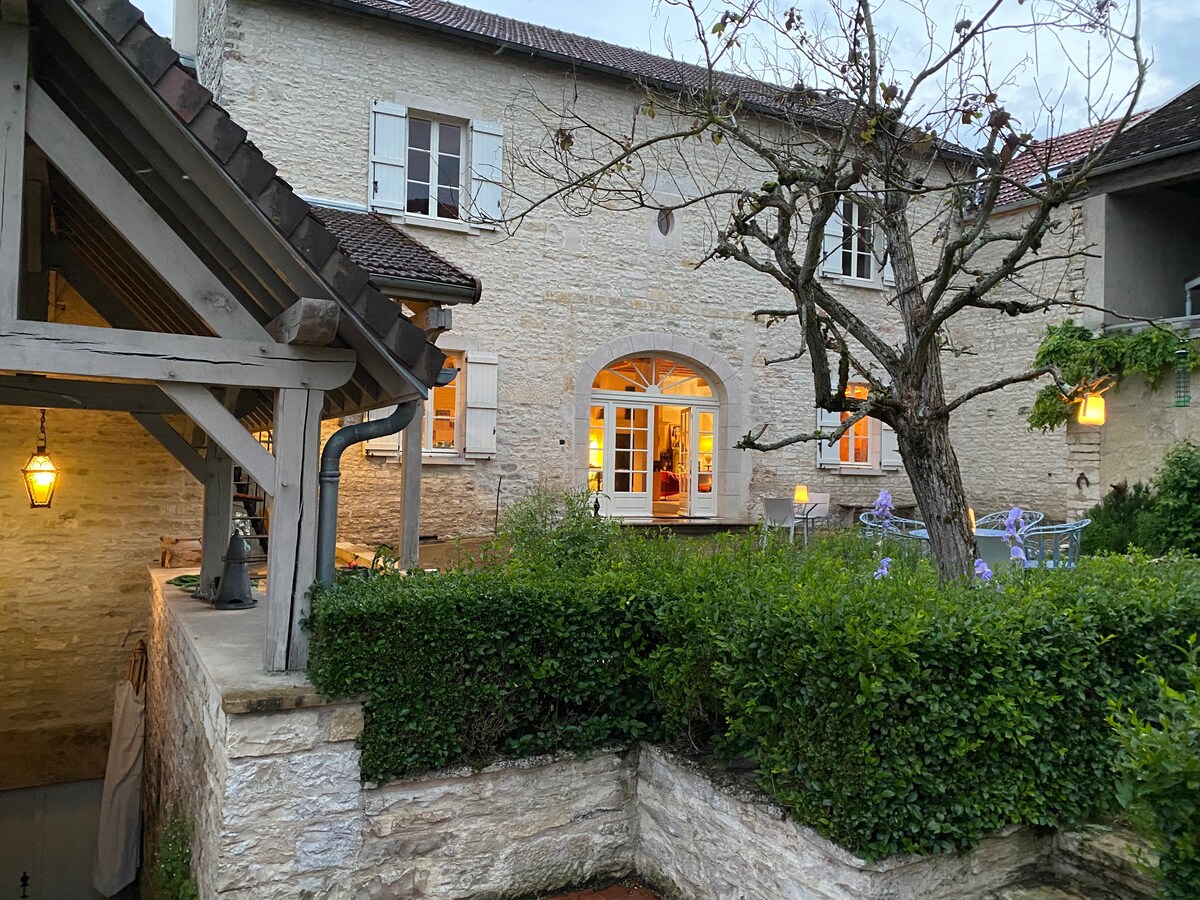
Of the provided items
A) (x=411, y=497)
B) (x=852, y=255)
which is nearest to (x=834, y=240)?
(x=852, y=255)

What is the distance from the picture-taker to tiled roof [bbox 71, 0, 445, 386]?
3400mm

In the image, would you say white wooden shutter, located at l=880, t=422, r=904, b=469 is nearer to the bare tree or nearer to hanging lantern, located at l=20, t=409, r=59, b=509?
the bare tree

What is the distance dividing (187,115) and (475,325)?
7.28 meters

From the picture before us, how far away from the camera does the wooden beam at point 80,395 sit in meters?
5.50

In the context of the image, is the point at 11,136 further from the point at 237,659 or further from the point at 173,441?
the point at 173,441

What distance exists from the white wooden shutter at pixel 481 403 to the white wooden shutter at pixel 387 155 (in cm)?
196

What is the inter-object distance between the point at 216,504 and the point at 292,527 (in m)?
2.84

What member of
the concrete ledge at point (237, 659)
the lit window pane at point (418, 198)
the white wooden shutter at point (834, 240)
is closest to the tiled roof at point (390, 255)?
the concrete ledge at point (237, 659)

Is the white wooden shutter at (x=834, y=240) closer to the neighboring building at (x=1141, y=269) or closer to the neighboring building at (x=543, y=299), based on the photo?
the neighboring building at (x=543, y=299)

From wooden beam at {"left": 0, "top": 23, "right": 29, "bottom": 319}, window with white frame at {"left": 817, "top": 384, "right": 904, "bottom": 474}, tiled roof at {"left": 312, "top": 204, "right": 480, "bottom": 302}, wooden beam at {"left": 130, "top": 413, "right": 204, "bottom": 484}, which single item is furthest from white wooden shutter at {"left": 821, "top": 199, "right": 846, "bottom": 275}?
wooden beam at {"left": 0, "top": 23, "right": 29, "bottom": 319}

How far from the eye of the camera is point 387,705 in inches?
154

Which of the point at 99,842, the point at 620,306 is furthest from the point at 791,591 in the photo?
the point at 620,306

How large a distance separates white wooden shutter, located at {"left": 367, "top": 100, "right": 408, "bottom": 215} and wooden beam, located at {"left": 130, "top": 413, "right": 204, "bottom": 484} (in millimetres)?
4721

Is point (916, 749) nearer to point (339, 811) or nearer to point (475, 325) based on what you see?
point (339, 811)
